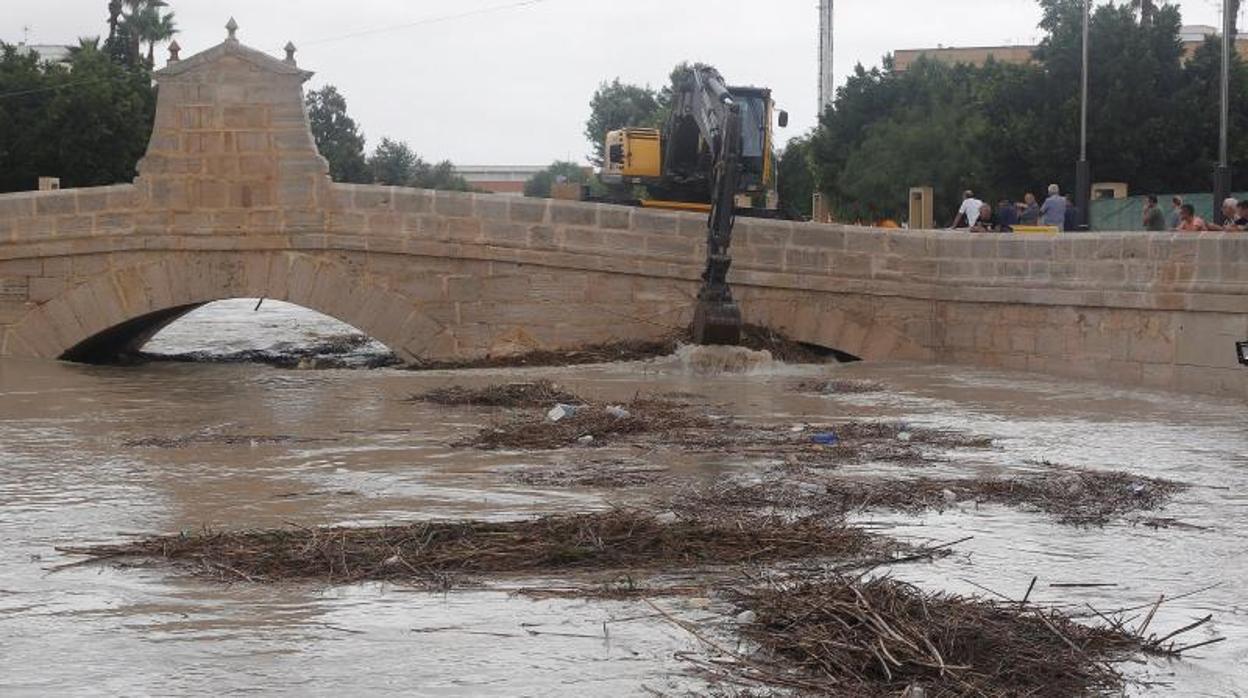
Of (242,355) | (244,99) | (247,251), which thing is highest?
(244,99)

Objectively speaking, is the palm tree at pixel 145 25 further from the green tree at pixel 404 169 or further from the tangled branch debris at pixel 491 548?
the tangled branch debris at pixel 491 548

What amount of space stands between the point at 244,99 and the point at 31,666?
46.7 feet

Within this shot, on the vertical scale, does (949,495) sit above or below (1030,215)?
below

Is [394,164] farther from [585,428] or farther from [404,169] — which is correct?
[585,428]

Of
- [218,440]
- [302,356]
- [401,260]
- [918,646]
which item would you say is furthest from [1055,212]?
[918,646]

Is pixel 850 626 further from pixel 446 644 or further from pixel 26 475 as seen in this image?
pixel 26 475

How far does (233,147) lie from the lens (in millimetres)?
18859

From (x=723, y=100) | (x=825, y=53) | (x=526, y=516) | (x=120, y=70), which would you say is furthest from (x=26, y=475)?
(x=825, y=53)

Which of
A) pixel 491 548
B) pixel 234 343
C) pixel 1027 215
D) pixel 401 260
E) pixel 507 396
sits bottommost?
pixel 234 343

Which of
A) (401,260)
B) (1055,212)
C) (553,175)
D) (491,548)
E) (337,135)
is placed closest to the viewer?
(491,548)

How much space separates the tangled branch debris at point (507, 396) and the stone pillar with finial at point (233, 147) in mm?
5309

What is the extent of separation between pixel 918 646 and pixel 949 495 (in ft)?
11.7

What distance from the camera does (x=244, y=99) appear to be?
739 inches

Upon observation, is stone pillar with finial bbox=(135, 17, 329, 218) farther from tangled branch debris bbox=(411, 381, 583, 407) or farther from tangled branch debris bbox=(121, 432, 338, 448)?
tangled branch debris bbox=(121, 432, 338, 448)
